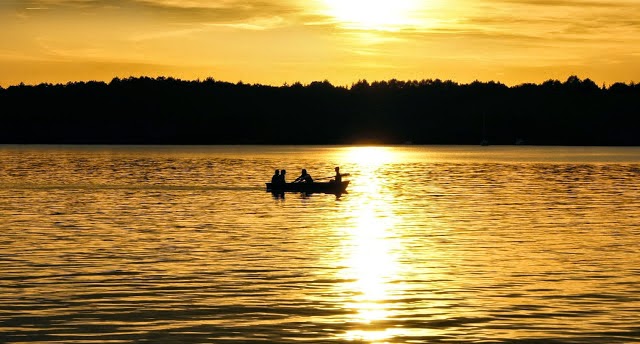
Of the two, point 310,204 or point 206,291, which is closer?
point 206,291

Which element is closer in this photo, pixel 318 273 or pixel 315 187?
pixel 318 273

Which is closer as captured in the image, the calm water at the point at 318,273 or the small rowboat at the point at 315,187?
the calm water at the point at 318,273

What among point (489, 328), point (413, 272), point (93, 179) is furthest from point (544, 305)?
point (93, 179)

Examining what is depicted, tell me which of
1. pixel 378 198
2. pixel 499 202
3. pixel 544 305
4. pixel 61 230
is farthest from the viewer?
pixel 378 198

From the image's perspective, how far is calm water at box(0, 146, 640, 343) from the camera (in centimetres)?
2531

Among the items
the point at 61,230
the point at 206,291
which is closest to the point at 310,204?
the point at 61,230

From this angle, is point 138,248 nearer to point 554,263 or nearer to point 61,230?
point 61,230

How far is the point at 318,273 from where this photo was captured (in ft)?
114

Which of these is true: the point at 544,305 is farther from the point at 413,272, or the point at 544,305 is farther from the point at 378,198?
the point at 378,198

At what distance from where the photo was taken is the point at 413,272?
1388 inches

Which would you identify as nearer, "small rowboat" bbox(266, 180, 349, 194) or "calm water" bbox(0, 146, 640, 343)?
"calm water" bbox(0, 146, 640, 343)

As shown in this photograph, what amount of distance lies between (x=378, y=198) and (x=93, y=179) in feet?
127

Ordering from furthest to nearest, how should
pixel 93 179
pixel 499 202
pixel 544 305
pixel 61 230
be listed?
→ pixel 93 179, pixel 499 202, pixel 61 230, pixel 544 305

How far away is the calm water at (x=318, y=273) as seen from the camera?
25312 millimetres
